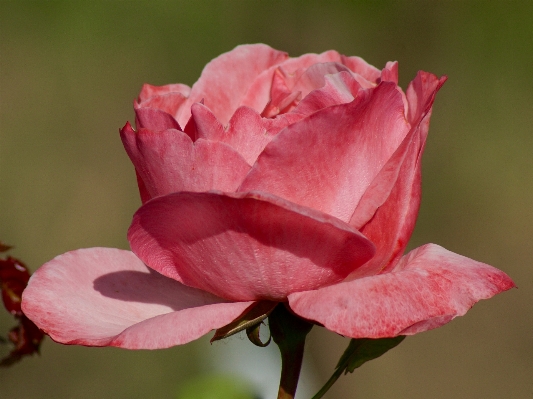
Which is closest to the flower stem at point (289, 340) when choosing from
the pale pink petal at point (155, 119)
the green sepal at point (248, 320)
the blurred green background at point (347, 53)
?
the green sepal at point (248, 320)

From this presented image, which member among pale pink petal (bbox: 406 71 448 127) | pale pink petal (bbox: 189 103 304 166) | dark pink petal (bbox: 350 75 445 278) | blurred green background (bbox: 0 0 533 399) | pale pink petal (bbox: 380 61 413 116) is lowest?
blurred green background (bbox: 0 0 533 399)

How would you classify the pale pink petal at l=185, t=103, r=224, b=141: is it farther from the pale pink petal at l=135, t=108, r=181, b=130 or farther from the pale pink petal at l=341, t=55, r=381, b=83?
the pale pink petal at l=341, t=55, r=381, b=83

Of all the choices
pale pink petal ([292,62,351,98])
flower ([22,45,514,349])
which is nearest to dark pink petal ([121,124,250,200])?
flower ([22,45,514,349])

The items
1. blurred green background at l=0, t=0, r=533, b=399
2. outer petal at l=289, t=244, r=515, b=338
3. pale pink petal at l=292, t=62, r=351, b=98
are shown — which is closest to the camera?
outer petal at l=289, t=244, r=515, b=338

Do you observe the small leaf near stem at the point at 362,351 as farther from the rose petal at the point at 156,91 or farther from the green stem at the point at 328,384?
the rose petal at the point at 156,91

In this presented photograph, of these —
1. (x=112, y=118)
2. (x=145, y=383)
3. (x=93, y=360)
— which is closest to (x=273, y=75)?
(x=145, y=383)

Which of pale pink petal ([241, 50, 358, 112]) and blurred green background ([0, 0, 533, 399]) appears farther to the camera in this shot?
blurred green background ([0, 0, 533, 399])

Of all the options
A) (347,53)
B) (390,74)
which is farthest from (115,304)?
(347,53)
